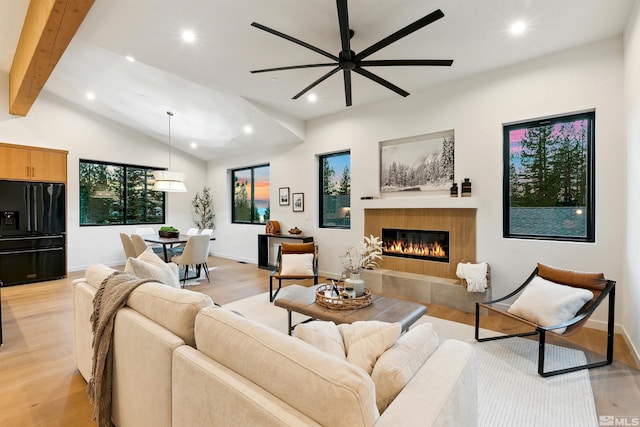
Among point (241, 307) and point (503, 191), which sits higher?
point (503, 191)

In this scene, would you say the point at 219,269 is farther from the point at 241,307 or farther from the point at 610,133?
the point at 610,133

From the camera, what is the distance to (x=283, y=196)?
680 centimetres

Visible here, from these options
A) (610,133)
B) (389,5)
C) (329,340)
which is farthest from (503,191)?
(329,340)

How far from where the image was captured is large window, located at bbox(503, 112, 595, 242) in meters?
3.61

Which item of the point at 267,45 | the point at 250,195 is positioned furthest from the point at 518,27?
the point at 250,195

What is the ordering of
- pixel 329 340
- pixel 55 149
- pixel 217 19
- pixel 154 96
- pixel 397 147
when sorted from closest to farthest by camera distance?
pixel 329 340 → pixel 217 19 → pixel 397 147 → pixel 154 96 → pixel 55 149

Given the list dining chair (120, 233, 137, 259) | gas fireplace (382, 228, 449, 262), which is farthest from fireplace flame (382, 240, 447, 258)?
dining chair (120, 233, 137, 259)

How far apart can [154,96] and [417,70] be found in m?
4.47

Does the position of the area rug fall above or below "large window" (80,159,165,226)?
below

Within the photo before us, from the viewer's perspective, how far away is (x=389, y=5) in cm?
286

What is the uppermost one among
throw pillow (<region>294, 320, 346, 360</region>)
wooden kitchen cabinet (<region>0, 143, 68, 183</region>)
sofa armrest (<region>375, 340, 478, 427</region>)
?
wooden kitchen cabinet (<region>0, 143, 68, 183</region>)

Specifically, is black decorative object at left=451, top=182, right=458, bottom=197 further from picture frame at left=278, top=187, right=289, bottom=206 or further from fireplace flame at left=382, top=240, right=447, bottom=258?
picture frame at left=278, top=187, right=289, bottom=206

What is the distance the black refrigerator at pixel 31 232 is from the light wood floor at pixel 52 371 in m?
0.95

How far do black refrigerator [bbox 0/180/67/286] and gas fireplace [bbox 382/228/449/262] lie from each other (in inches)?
235
